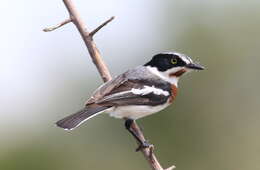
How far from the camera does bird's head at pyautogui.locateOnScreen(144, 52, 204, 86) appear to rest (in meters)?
7.32

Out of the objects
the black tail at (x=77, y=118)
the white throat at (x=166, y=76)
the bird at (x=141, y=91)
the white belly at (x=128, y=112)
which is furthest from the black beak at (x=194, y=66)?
the black tail at (x=77, y=118)

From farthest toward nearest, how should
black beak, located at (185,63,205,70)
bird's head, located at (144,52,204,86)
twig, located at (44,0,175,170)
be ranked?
bird's head, located at (144,52,204,86) < black beak, located at (185,63,205,70) < twig, located at (44,0,175,170)

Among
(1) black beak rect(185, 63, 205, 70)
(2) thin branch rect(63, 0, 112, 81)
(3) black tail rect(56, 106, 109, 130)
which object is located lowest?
(1) black beak rect(185, 63, 205, 70)

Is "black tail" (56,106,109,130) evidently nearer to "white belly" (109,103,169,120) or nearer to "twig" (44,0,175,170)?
"white belly" (109,103,169,120)

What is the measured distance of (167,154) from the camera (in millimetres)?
14633

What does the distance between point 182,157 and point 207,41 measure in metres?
4.29

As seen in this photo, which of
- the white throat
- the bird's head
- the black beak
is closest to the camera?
the black beak

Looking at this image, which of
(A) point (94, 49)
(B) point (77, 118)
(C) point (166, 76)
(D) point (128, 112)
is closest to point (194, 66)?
(C) point (166, 76)

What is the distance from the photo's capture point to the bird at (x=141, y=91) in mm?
6926

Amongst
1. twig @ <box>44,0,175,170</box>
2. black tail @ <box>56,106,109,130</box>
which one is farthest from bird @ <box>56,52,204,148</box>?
twig @ <box>44,0,175,170</box>

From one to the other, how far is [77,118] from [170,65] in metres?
1.25

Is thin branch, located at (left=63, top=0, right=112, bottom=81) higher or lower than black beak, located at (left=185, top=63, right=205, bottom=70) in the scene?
higher

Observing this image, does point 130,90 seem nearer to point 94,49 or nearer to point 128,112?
point 128,112

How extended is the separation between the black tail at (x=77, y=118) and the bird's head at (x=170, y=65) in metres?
0.85
